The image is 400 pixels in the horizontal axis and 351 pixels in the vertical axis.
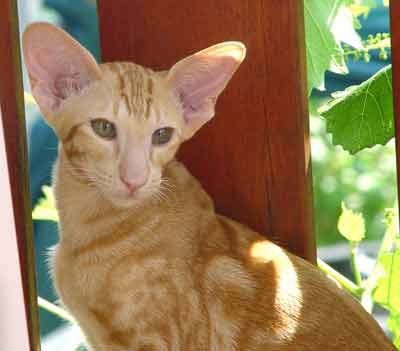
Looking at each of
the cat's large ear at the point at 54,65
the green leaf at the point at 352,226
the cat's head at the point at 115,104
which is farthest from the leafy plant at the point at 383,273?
the cat's large ear at the point at 54,65

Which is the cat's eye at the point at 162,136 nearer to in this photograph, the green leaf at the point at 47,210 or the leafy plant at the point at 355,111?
the leafy plant at the point at 355,111

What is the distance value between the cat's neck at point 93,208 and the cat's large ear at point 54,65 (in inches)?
4.3

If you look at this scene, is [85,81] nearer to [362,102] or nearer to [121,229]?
[121,229]

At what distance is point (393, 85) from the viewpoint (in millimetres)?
1311

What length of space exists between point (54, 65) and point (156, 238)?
1.05ft

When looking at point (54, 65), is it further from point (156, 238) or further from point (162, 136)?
point (156, 238)

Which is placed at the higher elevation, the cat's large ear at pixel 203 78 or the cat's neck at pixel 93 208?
the cat's large ear at pixel 203 78

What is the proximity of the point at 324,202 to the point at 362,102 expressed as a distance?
63.5 inches

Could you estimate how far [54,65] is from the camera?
4.19 feet

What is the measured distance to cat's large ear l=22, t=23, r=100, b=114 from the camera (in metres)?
1.25

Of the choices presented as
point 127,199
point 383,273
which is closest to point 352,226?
point 383,273

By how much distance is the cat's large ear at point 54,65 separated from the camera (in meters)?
1.25

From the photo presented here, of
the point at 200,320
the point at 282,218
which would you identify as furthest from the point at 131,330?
the point at 282,218

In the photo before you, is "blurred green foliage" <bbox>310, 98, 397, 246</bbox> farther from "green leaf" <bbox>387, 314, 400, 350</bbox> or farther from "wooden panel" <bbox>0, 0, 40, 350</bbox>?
"wooden panel" <bbox>0, 0, 40, 350</bbox>
